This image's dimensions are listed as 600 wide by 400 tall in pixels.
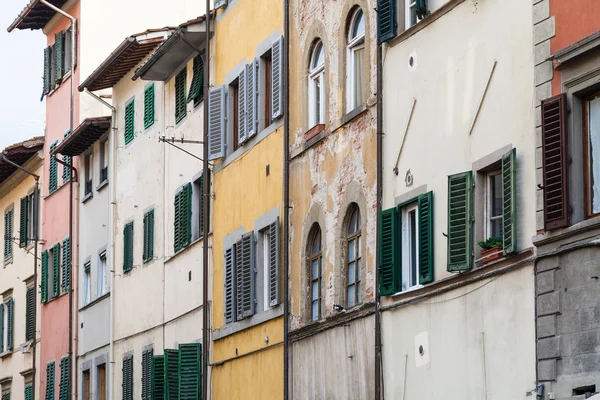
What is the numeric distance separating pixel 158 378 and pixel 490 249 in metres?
14.4

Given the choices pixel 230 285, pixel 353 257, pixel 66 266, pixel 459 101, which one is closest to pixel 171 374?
pixel 230 285

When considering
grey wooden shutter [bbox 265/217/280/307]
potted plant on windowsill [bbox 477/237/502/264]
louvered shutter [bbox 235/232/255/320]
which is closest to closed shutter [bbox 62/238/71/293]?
Answer: louvered shutter [bbox 235/232/255/320]

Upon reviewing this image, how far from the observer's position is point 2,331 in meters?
47.8

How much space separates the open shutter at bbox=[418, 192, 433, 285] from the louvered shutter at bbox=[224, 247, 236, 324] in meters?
8.33

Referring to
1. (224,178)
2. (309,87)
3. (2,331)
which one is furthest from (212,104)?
(2,331)

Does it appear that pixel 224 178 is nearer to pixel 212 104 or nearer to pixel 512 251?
pixel 212 104

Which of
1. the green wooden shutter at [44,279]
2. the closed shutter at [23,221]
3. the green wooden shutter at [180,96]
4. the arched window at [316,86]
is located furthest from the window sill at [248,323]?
the closed shutter at [23,221]

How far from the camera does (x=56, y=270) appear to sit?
137 feet

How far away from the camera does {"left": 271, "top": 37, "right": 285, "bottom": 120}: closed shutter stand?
1028 inches

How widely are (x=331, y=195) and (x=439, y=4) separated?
441 cm

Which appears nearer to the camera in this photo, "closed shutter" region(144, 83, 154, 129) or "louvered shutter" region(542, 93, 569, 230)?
"louvered shutter" region(542, 93, 569, 230)

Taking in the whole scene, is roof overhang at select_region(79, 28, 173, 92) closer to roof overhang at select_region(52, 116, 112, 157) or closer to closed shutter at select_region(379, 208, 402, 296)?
roof overhang at select_region(52, 116, 112, 157)

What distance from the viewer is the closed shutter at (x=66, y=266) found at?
40.0 m

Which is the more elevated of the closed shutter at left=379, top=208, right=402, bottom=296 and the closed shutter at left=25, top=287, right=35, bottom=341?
the closed shutter at left=25, top=287, right=35, bottom=341
